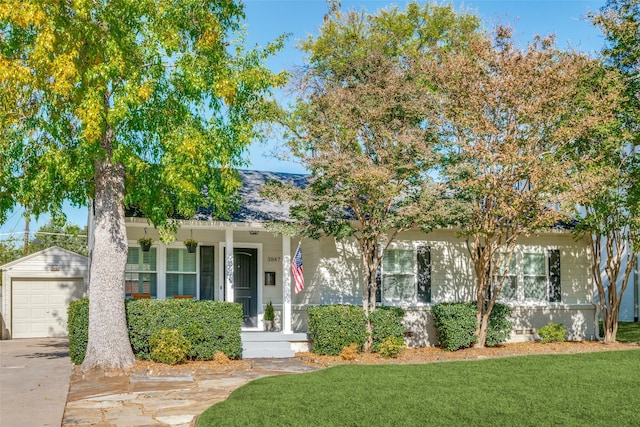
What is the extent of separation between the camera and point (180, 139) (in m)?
11.2

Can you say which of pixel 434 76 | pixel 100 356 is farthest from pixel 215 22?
pixel 100 356

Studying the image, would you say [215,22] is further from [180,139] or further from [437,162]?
[437,162]

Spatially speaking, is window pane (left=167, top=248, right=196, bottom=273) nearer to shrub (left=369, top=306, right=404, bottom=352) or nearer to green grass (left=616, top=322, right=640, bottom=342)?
shrub (left=369, top=306, right=404, bottom=352)

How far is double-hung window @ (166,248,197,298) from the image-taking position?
15703mm

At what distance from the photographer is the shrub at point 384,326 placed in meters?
14.0

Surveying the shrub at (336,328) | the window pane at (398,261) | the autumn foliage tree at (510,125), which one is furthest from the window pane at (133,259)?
the autumn foliage tree at (510,125)

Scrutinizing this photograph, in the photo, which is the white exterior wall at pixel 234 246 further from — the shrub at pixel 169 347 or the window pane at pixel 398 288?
the shrub at pixel 169 347

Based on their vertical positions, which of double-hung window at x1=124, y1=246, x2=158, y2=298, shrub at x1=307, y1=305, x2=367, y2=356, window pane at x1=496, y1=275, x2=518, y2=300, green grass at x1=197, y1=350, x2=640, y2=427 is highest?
double-hung window at x1=124, y1=246, x2=158, y2=298

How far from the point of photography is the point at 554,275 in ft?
58.4

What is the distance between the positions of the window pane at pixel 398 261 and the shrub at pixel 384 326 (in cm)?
202

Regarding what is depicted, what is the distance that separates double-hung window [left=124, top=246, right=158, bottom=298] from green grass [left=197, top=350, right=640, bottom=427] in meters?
5.59

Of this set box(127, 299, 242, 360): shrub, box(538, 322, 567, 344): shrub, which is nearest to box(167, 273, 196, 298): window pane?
box(127, 299, 242, 360): shrub

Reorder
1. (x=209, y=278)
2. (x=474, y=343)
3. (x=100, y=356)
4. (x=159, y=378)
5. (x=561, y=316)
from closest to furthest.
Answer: (x=159, y=378)
(x=100, y=356)
(x=474, y=343)
(x=209, y=278)
(x=561, y=316)

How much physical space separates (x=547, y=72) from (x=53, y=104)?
951 cm
